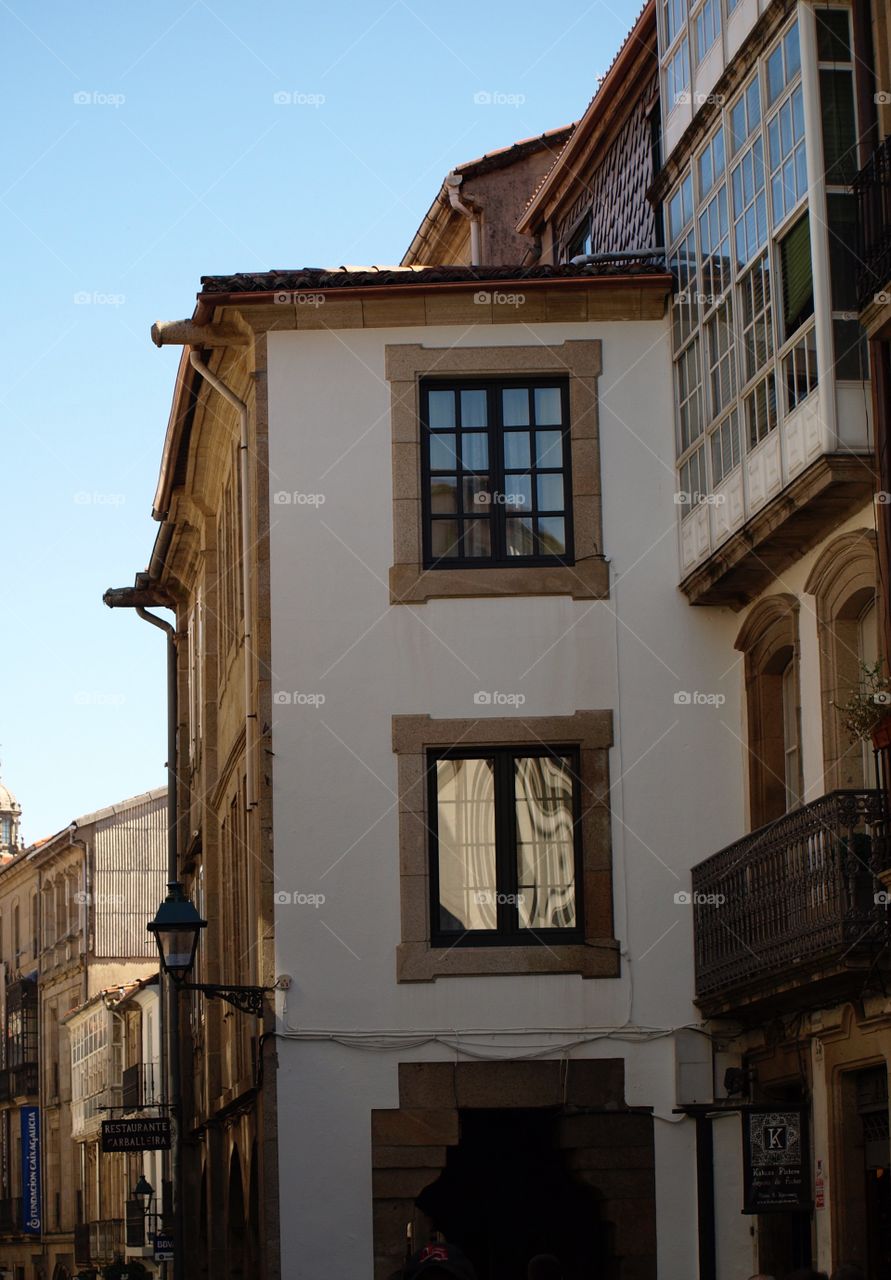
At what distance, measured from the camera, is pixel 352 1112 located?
19234 mm

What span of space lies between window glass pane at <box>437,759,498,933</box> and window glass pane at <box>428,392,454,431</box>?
3.03m

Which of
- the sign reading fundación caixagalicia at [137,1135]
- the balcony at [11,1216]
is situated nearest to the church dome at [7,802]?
the balcony at [11,1216]

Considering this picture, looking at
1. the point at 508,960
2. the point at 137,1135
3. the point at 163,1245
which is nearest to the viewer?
the point at 508,960

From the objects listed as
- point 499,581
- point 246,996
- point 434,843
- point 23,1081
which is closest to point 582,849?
point 434,843

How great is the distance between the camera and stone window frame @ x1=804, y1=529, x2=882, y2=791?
17.4m

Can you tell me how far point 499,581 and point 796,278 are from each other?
4.27 m

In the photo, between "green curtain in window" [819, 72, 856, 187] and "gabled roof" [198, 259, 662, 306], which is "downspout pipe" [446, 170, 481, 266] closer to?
"gabled roof" [198, 259, 662, 306]

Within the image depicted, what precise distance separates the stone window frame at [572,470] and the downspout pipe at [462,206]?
8.46 m

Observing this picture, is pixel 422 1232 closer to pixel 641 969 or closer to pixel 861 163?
pixel 641 969

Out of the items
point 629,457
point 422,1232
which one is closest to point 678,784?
point 629,457

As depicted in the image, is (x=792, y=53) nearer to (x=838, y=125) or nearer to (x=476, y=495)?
(x=838, y=125)

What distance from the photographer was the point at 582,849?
65.4 ft

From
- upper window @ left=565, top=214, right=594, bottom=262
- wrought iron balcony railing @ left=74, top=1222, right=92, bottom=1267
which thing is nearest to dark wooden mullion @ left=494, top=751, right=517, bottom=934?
upper window @ left=565, top=214, right=594, bottom=262

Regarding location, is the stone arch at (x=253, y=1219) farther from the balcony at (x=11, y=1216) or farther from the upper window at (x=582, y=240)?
the balcony at (x=11, y=1216)
